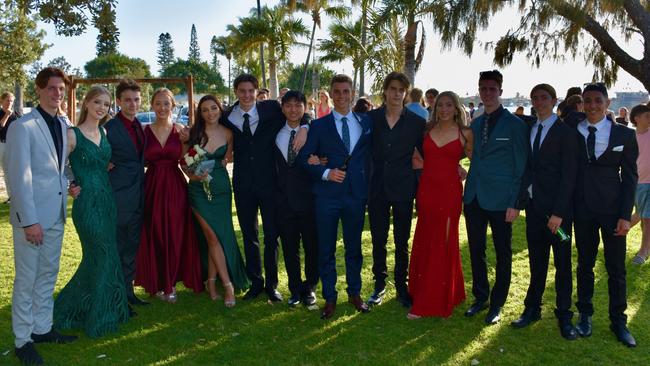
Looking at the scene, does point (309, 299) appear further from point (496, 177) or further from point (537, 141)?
point (537, 141)

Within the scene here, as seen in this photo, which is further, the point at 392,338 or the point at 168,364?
the point at 392,338

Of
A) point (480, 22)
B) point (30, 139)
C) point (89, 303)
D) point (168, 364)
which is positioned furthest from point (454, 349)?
point (480, 22)

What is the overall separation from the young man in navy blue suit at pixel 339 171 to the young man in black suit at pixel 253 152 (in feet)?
1.67

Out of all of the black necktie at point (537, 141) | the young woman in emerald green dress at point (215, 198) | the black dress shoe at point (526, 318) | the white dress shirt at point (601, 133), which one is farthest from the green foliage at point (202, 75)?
the white dress shirt at point (601, 133)

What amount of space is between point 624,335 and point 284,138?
350 centimetres

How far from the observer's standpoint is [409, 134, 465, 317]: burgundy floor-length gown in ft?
16.4

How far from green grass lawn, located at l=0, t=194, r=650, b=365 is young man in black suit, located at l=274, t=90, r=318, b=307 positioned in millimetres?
559

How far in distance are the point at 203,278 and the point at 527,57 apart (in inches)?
323

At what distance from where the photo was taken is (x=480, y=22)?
10.1 meters

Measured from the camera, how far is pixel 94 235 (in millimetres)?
4781

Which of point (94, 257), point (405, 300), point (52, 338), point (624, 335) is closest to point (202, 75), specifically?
point (94, 257)

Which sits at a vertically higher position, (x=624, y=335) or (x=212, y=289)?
(x=212, y=289)

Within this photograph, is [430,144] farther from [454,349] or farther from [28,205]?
[28,205]

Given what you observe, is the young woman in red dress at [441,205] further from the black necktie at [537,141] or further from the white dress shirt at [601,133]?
the white dress shirt at [601,133]
